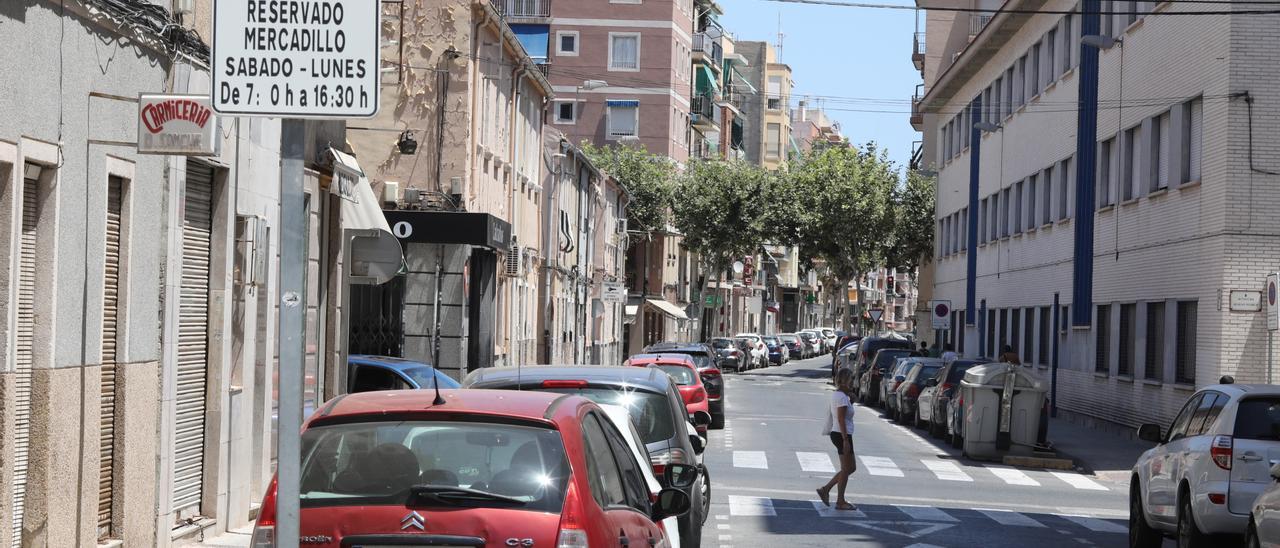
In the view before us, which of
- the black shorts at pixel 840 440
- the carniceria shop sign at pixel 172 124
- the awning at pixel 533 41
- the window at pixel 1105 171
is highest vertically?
the awning at pixel 533 41

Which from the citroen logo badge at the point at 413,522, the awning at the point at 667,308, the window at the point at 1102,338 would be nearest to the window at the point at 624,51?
the awning at the point at 667,308

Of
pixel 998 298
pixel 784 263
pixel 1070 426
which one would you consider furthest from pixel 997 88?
pixel 784 263

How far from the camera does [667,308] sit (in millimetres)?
76938

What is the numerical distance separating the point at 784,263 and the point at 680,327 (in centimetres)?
4785

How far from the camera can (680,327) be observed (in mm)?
85188

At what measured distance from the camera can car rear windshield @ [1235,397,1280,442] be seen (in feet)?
43.6

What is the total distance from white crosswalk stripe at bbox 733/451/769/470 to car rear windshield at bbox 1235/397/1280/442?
11566 mm

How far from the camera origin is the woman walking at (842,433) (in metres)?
18.6

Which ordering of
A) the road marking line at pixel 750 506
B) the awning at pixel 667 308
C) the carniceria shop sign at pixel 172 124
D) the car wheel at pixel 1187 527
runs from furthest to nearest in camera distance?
the awning at pixel 667 308
the road marking line at pixel 750 506
the car wheel at pixel 1187 527
the carniceria shop sign at pixel 172 124

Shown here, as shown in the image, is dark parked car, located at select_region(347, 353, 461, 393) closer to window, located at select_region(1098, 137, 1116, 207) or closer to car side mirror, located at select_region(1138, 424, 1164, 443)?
car side mirror, located at select_region(1138, 424, 1164, 443)

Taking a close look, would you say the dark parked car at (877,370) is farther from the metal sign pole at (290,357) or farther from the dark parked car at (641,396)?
the metal sign pole at (290,357)

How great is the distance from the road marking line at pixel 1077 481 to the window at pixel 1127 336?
7.42m

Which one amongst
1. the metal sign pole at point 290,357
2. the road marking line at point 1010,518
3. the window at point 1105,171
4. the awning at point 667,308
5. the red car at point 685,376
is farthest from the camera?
the awning at point 667,308

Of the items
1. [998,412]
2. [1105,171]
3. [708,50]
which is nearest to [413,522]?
[998,412]
